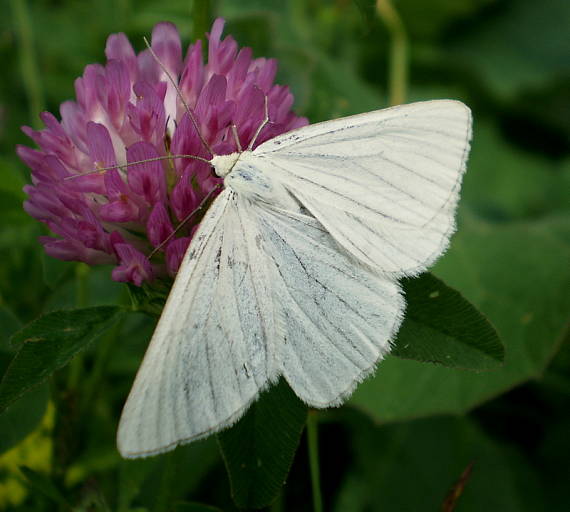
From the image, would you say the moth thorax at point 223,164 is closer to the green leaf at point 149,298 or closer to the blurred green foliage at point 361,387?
the green leaf at point 149,298

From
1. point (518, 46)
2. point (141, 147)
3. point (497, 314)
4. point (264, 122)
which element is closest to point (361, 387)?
point (497, 314)

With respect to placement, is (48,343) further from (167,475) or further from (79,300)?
(79,300)

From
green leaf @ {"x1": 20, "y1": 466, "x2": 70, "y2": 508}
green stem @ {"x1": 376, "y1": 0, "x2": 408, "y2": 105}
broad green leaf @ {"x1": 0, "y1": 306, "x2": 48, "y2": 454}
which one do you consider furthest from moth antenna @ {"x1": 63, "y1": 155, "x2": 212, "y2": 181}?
green stem @ {"x1": 376, "y1": 0, "x2": 408, "y2": 105}

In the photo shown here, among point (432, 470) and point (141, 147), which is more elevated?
point (141, 147)

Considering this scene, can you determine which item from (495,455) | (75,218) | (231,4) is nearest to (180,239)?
(75,218)

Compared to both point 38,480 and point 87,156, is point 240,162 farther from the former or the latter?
point 38,480

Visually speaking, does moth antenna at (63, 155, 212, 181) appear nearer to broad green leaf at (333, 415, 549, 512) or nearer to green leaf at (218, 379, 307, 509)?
green leaf at (218, 379, 307, 509)
